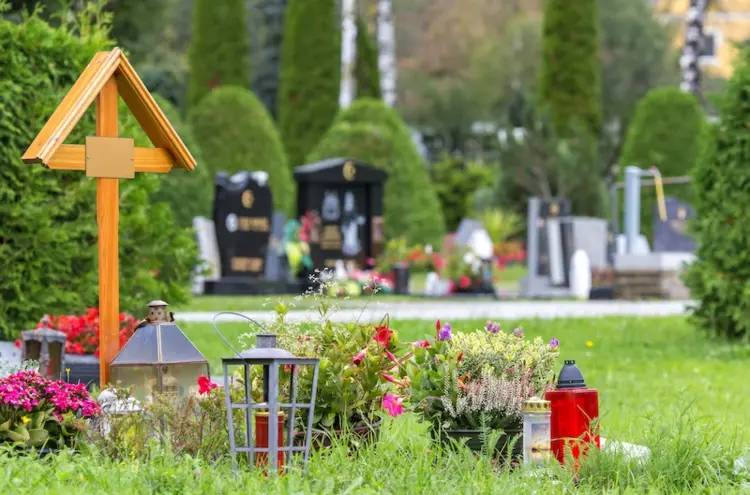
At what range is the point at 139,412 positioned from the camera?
251 inches

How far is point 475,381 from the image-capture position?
6422 mm

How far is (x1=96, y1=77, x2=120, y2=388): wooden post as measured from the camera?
679cm

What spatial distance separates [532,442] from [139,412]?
5.88 ft

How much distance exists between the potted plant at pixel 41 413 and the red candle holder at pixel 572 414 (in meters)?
2.09

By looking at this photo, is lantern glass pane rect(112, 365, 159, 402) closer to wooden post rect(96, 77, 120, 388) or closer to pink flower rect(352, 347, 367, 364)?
wooden post rect(96, 77, 120, 388)

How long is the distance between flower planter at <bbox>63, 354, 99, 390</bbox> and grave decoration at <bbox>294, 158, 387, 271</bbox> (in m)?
16.2

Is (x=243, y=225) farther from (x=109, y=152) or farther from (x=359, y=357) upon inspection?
(x=359, y=357)

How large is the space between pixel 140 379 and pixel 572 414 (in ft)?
6.74

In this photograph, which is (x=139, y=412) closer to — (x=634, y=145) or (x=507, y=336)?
(x=507, y=336)

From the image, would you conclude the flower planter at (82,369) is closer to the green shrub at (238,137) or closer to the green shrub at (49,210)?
the green shrub at (49,210)

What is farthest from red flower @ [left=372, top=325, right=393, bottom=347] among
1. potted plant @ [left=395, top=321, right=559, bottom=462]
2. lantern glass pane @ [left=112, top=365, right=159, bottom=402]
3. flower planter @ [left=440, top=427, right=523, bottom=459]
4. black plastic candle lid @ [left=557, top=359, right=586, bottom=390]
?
lantern glass pane @ [left=112, top=365, right=159, bottom=402]

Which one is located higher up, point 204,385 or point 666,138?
point 666,138

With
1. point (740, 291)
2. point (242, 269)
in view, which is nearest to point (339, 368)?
point (740, 291)

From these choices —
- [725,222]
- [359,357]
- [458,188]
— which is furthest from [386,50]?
[359,357]
